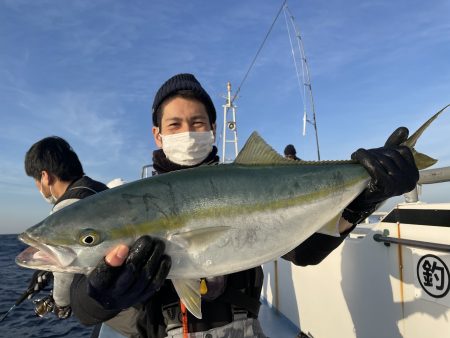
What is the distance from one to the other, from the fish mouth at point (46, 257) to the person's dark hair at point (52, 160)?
3383 mm

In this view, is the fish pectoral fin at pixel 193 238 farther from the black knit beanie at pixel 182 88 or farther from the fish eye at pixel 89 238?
the black knit beanie at pixel 182 88

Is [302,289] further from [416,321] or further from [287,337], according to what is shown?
[416,321]

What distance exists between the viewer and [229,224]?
2.49 m

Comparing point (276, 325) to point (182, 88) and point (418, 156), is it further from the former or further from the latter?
point (182, 88)

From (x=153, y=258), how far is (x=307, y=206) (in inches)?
48.7

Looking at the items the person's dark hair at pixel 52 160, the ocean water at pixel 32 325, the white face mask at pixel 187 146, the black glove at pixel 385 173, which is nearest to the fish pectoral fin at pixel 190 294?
the white face mask at pixel 187 146

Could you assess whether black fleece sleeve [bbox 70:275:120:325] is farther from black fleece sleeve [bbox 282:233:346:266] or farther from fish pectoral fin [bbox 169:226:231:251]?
black fleece sleeve [bbox 282:233:346:266]

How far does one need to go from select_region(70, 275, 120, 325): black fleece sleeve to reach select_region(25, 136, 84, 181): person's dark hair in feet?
10.5

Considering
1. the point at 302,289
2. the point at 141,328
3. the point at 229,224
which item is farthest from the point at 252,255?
the point at 302,289

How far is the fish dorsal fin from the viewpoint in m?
2.86

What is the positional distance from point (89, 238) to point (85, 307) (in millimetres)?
567

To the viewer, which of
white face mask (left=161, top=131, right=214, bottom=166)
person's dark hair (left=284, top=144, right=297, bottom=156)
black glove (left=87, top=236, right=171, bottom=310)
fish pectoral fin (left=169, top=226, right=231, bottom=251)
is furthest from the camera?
person's dark hair (left=284, top=144, right=297, bottom=156)

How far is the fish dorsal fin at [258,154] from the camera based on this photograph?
286 cm

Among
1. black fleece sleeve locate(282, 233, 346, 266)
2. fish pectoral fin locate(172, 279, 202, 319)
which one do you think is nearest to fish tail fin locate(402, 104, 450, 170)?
black fleece sleeve locate(282, 233, 346, 266)
